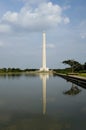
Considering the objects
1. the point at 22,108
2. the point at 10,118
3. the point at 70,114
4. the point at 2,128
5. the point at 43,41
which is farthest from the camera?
the point at 43,41

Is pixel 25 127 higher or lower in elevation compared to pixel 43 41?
lower

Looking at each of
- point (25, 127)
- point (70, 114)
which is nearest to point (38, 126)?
point (25, 127)

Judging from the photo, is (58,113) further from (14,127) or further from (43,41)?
(43,41)

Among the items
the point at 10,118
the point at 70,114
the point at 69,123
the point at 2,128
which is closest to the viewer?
the point at 2,128

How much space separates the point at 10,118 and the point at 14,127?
139 centimetres

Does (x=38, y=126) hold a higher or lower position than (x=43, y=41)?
lower

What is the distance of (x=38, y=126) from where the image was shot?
7.81 metres

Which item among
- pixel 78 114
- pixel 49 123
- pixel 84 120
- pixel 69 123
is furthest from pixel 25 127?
pixel 78 114

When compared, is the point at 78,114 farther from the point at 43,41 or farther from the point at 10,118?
the point at 43,41

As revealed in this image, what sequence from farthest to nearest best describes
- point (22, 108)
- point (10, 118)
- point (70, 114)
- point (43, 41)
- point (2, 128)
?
point (43, 41)
point (22, 108)
point (70, 114)
point (10, 118)
point (2, 128)

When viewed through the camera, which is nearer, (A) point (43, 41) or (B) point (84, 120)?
(B) point (84, 120)

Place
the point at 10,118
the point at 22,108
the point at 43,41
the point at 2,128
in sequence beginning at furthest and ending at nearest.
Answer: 1. the point at 43,41
2. the point at 22,108
3. the point at 10,118
4. the point at 2,128

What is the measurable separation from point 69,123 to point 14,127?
1800 mm

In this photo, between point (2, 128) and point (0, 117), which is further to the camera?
point (0, 117)
